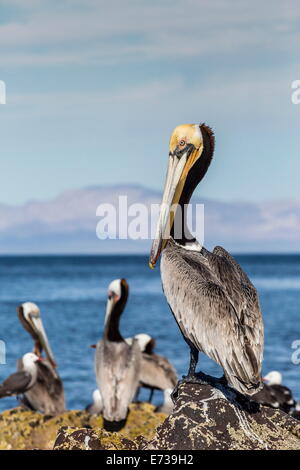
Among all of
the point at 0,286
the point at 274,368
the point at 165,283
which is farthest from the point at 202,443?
the point at 0,286

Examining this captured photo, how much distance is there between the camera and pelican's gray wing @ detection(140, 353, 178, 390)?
14023 mm

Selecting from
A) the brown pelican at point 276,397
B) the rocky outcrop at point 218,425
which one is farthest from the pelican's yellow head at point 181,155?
the brown pelican at point 276,397


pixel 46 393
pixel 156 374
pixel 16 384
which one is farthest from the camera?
pixel 156 374

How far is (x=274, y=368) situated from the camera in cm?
2292

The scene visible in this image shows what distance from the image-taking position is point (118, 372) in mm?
11984

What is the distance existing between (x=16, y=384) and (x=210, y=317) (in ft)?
21.3

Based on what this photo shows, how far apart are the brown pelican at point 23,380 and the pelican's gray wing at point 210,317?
19.9 feet

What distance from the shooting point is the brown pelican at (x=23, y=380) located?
12697mm

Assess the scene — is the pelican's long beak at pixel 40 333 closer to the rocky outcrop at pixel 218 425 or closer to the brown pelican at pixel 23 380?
the brown pelican at pixel 23 380

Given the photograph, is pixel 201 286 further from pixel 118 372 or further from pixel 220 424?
pixel 118 372

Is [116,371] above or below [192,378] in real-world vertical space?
below

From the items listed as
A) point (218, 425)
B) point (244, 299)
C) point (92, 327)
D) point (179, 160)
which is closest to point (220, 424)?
point (218, 425)
